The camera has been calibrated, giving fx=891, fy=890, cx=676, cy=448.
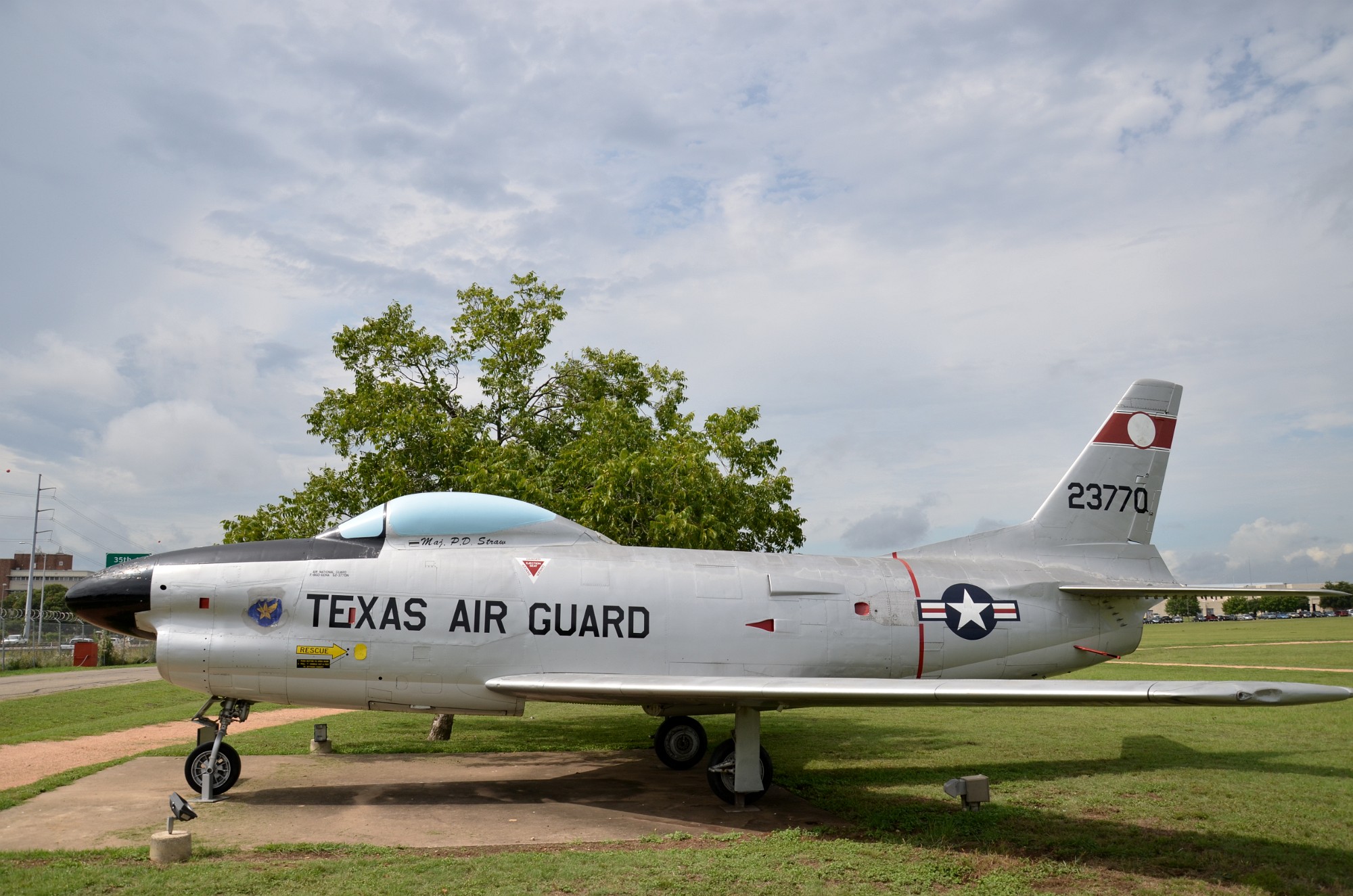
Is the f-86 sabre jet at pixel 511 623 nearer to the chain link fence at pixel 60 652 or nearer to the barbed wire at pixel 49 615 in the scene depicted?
the barbed wire at pixel 49 615

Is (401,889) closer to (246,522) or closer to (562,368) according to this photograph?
(246,522)

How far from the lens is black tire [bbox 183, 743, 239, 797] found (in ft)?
33.5

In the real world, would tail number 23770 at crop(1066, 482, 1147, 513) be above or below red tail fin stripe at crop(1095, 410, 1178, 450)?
below

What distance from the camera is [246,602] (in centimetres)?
1015

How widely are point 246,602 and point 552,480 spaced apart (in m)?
6.27

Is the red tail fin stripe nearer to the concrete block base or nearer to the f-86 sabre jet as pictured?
the f-86 sabre jet

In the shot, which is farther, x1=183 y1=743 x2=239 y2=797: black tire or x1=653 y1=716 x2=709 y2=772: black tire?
x1=653 y1=716 x2=709 y2=772: black tire

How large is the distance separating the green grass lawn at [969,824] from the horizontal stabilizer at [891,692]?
136 cm

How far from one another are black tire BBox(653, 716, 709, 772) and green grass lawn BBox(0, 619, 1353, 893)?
1.36m

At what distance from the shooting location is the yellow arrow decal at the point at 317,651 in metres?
10.0

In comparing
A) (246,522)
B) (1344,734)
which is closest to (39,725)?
(246,522)

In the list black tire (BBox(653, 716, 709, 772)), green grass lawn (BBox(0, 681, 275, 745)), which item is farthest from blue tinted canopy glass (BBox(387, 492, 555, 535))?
green grass lawn (BBox(0, 681, 275, 745))

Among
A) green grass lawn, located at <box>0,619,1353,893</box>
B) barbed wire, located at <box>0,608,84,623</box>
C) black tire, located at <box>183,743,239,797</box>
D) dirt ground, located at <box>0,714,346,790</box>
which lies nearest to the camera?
green grass lawn, located at <box>0,619,1353,893</box>

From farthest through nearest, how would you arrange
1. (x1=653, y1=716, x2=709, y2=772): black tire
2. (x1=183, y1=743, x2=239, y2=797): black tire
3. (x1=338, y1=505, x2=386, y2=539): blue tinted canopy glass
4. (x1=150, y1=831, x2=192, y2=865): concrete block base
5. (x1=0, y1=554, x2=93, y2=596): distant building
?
(x1=0, y1=554, x2=93, y2=596): distant building, (x1=653, y1=716, x2=709, y2=772): black tire, (x1=338, y1=505, x2=386, y2=539): blue tinted canopy glass, (x1=183, y1=743, x2=239, y2=797): black tire, (x1=150, y1=831, x2=192, y2=865): concrete block base
